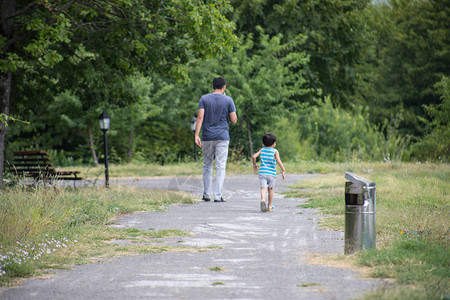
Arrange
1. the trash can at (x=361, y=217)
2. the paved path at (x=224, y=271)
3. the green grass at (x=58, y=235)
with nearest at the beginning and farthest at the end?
1. the paved path at (x=224, y=271)
2. the green grass at (x=58, y=235)
3. the trash can at (x=361, y=217)

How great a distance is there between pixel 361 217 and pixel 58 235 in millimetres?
3281

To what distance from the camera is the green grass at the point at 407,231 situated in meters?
4.51

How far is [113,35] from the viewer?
12.9 meters

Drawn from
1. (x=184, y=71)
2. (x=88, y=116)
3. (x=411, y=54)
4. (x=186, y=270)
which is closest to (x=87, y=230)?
(x=186, y=270)

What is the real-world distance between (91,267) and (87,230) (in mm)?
1745

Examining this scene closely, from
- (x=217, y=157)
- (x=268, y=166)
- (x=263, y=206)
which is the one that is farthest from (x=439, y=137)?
(x=263, y=206)

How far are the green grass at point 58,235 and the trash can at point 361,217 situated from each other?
1750mm

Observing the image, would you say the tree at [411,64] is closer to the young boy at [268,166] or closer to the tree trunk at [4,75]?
the tree trunk at [4,75]

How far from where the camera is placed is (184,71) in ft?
42.0

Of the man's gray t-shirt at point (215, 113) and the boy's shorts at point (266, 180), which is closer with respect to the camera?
the boy's shorts at point (266, 180)

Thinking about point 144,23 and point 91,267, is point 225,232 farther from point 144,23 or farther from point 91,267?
point 144,23

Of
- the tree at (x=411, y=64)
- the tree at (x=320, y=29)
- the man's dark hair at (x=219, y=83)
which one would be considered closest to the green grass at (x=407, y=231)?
the man's dark hair at (x=219, y=83)

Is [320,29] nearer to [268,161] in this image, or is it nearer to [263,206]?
[268,161]

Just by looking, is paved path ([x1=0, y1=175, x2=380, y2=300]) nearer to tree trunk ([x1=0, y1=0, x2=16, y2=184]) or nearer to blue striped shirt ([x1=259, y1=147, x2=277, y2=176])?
blue striped shirt ([x1=259, y1=147, x2=277, y2=176])
